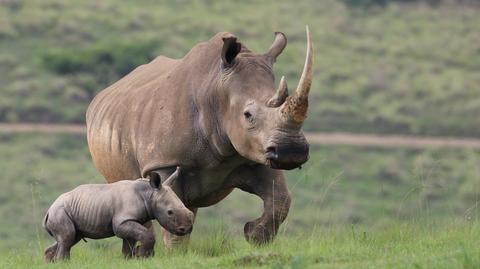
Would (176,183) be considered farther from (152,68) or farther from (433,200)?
(433,200)

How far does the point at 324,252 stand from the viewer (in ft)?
30.5

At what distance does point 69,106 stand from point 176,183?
32.3 m

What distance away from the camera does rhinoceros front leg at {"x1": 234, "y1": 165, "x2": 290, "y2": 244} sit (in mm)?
10359

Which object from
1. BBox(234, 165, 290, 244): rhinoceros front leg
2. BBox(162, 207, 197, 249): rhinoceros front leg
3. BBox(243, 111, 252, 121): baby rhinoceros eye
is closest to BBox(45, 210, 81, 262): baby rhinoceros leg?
BBox(162, 207, 197, 249): rhinoceros front leg

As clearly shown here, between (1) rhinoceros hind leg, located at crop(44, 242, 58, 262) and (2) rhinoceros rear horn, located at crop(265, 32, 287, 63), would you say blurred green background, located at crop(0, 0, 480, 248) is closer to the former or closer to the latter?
(2) rhinoceros rear horn, located at crop(265, 32, 287, 63)

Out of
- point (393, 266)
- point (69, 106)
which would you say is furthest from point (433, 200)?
point (393, 266)

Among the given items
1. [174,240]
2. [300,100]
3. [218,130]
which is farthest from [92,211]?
[300,100]

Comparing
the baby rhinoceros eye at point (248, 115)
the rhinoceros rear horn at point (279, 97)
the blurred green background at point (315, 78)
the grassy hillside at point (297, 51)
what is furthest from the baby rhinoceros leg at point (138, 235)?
the grassy hillside at point (297, 51)

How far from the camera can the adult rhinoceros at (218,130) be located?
10.1 m

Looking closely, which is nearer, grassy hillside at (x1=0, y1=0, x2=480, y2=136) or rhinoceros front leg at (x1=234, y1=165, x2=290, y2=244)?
rhinoceros front leg at (x1=234, y1=165, x2=290, y2=244)

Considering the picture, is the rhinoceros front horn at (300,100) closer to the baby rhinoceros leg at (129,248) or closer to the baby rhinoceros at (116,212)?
the baby rhinoceros at (116,212)

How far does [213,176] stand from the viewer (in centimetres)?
1084

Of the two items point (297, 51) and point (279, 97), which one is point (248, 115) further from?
point (297, 51)

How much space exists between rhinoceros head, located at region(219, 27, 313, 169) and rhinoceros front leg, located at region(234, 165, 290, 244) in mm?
454
